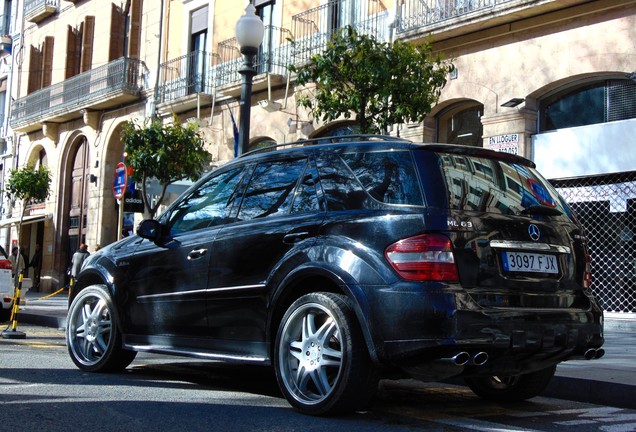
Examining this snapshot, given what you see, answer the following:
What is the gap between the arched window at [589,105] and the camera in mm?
13797

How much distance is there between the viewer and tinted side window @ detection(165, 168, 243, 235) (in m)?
6.28

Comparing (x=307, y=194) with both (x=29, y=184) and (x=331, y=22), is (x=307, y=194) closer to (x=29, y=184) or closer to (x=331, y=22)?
(x=331, y=22)

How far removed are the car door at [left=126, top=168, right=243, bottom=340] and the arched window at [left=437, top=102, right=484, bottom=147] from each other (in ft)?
33.7

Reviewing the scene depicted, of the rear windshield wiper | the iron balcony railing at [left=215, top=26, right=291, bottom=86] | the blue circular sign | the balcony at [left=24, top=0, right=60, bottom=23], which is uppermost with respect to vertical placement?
the balcony at [left=24, top=0, right=60, bottom=23]

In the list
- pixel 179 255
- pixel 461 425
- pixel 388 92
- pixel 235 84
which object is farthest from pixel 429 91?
pixel 235 84

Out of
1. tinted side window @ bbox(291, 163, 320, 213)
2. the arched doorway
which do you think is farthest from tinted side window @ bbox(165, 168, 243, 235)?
the arched doorway

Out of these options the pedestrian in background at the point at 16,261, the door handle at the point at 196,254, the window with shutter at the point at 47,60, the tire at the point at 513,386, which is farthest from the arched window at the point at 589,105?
the window with shutter at the point at 47,60

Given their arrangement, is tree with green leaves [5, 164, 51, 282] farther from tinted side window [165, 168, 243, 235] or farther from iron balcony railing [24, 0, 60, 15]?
tinted side window [165, 168, 243, 235]

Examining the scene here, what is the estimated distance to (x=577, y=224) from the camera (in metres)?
5.64

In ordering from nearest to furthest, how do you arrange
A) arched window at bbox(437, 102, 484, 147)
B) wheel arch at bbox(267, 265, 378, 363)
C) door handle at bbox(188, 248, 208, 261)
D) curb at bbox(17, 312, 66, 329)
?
wheel arch at bbox(267, 265, 378, 363) < door handle at bbox(188, 248, 208, 261) < curb at bbox(17, 312, 66, 329) < arched window at bbox(437, 102, 484, 147)

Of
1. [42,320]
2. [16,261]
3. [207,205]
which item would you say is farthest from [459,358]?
[16,261]

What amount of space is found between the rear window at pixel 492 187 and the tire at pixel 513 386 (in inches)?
44.9

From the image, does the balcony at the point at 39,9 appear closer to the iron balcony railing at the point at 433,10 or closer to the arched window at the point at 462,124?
the iron balcony railing at the point at 433,10

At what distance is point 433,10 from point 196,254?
436 inches
